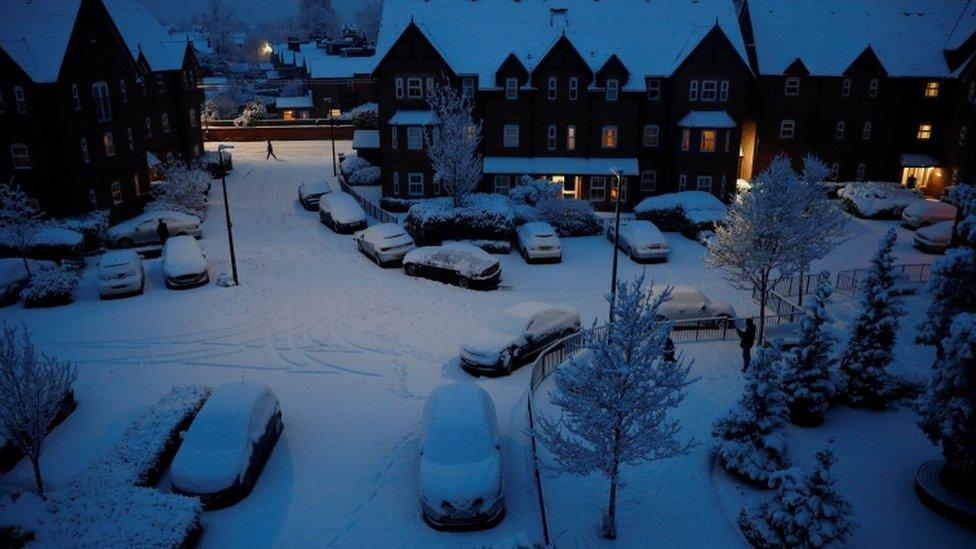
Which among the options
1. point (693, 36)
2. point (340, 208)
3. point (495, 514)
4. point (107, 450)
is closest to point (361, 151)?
point (340, 208)

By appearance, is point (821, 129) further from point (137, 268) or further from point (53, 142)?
point (53, 142)

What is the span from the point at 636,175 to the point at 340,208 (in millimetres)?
16361

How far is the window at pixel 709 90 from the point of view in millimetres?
38938

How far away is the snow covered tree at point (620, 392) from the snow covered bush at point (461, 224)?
1912cm

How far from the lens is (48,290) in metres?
25.7

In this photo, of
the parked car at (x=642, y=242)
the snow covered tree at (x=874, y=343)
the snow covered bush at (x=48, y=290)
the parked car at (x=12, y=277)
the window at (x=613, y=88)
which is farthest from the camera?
the window at (x=613, y=88)

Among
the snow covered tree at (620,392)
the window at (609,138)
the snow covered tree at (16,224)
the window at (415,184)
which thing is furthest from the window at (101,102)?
the snow covered tree at (620,392)

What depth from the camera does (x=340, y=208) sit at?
1411 inches

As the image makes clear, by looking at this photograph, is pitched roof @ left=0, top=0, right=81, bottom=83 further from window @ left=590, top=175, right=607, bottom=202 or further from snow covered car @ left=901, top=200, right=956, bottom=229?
snow covered car @ left=901, top=200, right=956, bottom=229

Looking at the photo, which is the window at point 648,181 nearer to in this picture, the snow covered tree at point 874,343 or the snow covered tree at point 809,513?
the snow covered tree at point 874,343

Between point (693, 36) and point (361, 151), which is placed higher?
point (693, 36)

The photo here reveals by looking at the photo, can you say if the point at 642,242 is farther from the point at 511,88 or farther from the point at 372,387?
the point at 372,387

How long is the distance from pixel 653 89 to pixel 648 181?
530 centimetres

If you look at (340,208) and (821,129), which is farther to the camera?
(821,129)
